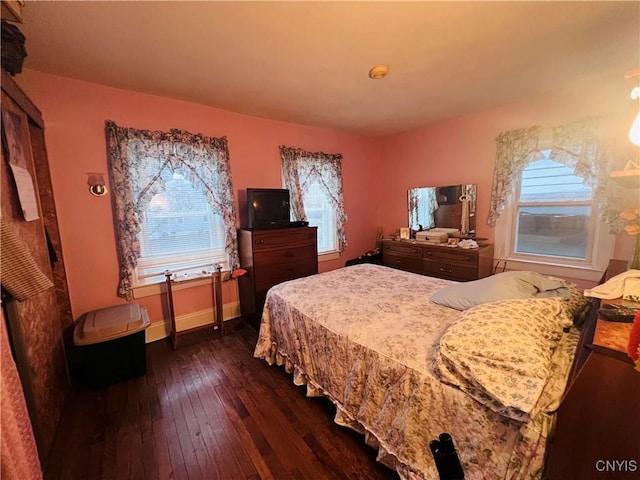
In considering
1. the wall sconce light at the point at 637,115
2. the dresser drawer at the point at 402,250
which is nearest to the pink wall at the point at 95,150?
the dresser drawer at the point at 402,250

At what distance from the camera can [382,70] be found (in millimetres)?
2088

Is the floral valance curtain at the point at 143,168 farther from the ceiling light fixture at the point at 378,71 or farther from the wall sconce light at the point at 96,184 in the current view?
the ceiling light fixture at the point at 378,71

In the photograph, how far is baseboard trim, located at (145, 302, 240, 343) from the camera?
2.74 meters

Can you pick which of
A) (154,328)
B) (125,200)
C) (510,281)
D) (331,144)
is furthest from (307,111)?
(154,328)

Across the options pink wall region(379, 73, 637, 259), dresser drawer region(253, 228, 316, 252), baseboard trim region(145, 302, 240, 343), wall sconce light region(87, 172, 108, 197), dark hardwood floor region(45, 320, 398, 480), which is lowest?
dark hardwood floor region(45, 320, 398, 480)

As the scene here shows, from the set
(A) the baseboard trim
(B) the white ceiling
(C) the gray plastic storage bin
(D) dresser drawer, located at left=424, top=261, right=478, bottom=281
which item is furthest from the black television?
(D) dresser drawer, located at left=424, top=261, right=478, bottom=281

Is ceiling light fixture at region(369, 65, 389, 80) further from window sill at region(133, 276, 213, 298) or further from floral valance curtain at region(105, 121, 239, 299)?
window sill at region(133, 276, 213, 298)

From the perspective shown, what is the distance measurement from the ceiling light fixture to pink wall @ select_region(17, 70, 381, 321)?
1565 millimetres

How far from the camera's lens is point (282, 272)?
3.06 metres

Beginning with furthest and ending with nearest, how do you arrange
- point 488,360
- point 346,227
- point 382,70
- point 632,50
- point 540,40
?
1. point 346,227
2. point 382,70
3. point 632,50
4. point 540,40
5. point 488,360

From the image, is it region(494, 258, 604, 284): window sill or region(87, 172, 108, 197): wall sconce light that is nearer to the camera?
region(87, 172, 108, 197): wall sconce light

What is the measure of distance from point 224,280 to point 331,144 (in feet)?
7.99

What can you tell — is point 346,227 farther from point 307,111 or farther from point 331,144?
point 307,111

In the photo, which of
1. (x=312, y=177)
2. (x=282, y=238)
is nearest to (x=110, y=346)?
(x=282, y=238)
